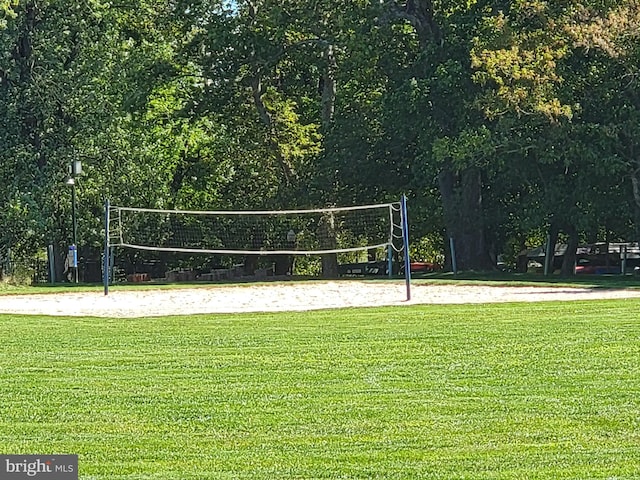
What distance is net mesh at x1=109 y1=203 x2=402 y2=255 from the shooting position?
3222cm

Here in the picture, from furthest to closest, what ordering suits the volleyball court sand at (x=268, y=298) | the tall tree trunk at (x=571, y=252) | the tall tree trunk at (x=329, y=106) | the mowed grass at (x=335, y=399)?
the tall tree trunk at (x=329, y=106) < the tall tree trunk at (x=571, y=252) < the volleyball court sand at (x=268, y=298) < the mowed grass at (x=335, y=399)

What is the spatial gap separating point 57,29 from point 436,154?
1196cm

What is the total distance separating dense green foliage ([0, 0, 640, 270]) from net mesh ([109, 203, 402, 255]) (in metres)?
0.72

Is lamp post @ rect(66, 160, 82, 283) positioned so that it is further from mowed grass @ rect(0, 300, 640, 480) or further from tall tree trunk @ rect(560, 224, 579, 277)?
mowed grass @ rect(0, 300, 640, 480)

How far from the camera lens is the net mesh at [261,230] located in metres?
32.2

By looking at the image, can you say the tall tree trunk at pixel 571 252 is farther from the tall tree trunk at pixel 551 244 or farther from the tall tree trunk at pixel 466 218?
the tall tree trunk at pixel 466 218

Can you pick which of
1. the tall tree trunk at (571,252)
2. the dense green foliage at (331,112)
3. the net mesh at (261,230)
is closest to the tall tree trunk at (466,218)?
the dense green foliage at (331,112)

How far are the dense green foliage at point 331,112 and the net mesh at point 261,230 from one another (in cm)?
72

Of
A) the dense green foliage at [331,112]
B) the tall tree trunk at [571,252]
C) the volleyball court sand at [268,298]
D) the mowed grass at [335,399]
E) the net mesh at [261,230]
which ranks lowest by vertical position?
the mowed grass at [335,399]

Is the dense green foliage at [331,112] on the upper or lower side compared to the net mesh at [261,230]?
upper

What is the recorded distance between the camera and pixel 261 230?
114 feet

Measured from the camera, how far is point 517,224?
3123cm

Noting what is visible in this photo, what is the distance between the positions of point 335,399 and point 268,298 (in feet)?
37.8

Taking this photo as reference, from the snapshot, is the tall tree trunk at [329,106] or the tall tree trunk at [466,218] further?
the tall tree trunk at [329,106]
